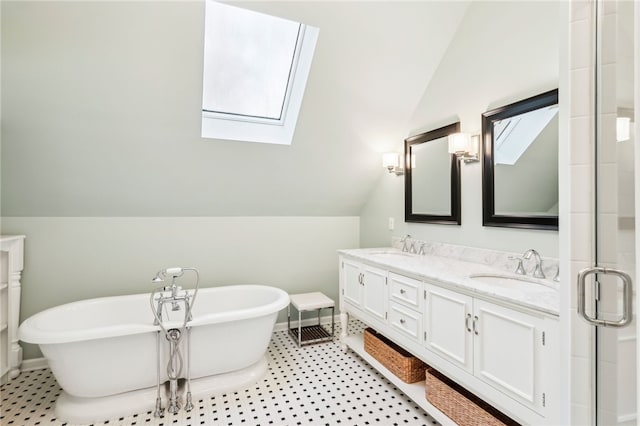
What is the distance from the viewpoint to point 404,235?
119 inches

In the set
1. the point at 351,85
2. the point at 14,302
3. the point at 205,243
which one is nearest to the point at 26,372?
the point at 14,302

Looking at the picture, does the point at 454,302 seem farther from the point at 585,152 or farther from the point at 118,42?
the point at 118,42

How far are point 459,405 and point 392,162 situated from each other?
1.96 meters

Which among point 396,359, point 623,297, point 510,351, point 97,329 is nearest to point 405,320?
point 396,359

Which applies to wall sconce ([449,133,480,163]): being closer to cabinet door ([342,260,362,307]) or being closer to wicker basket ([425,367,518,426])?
cabinet door ([342,260,362,307])

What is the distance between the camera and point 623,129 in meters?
0.78

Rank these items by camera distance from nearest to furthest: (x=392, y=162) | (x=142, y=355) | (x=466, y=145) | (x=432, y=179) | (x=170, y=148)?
1. (x=142, y=355)
2. (x=466, y=145)
3. (x=170, y=148)
4. (x=432, y=179)
5. (x=392, y=162)

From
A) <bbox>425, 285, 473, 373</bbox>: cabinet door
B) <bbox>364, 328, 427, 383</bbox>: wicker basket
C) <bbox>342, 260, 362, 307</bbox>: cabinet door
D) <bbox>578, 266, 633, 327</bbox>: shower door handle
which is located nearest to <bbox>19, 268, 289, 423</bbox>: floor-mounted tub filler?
<bbox>342, 260, 362, 307</bbox>: cabinet door

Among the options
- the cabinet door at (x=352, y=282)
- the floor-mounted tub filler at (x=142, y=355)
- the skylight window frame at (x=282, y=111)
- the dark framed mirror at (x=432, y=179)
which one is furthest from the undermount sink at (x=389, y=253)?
the skylight window frame at (x=282, y=111)

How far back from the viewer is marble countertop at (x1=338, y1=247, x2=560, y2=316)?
4.50 ft

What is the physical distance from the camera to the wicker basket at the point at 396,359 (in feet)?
7.22

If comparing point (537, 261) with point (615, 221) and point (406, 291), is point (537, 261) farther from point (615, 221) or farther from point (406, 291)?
point (615, 221)

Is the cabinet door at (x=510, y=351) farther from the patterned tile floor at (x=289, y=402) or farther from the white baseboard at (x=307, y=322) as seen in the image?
the white baseboard at (x=307, y=322)

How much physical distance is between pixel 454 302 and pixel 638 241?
3.68 feet
